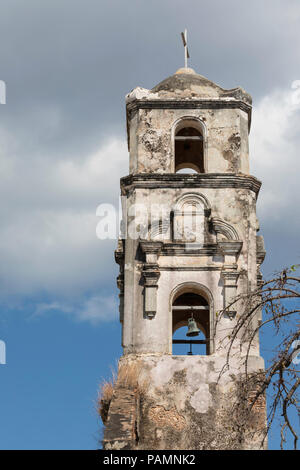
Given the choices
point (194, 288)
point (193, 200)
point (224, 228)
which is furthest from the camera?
point (193, 200)

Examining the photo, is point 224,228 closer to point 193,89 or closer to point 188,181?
point 188,181

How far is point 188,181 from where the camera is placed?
1476 centimetres

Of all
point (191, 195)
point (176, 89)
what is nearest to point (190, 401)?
point (191, 195)

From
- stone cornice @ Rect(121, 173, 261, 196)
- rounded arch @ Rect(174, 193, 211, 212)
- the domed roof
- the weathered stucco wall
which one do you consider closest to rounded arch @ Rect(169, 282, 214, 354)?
the weathered stucco wall

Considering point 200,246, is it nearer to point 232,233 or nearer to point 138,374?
point 232,233

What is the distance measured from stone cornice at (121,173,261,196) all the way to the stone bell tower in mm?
17

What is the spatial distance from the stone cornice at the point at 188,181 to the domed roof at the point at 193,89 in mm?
1701

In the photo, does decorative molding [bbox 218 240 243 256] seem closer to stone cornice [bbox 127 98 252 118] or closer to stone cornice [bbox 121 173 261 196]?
stone cornice [bbox 121 173 261 196]

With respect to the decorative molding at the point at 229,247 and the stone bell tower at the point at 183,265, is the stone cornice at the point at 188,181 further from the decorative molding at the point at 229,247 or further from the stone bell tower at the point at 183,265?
the decorative molding at the point at 229,247

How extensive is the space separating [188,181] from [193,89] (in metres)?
2.16

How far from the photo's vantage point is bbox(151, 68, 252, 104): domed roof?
15.7 metres

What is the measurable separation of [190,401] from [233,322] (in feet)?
4.91

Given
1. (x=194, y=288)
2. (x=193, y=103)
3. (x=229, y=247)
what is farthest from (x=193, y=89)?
(x=194, y=288)

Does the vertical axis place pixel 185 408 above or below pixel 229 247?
below
